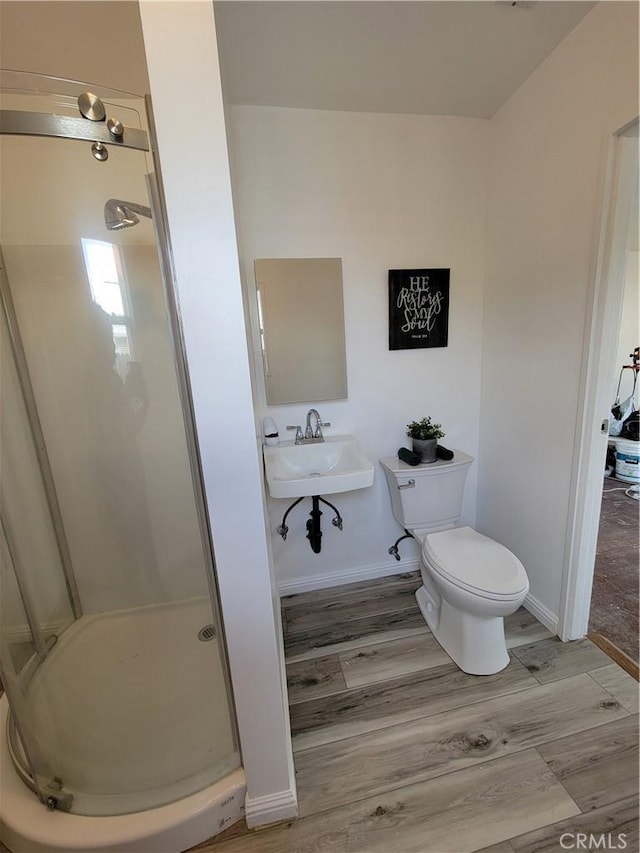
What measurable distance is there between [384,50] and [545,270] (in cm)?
108

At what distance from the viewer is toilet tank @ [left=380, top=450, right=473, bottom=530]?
1843 mm

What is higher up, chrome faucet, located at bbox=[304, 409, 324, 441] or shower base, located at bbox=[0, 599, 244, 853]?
chrome faucet, located at bbox=[304, 409, 324, 441]

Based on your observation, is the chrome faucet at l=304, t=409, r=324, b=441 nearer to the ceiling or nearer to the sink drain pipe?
the sink drain pipe

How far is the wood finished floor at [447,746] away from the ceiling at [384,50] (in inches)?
93.4

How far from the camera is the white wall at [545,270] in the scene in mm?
1299

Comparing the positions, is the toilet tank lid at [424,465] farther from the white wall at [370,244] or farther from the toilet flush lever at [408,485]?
the white wall at [370,244]

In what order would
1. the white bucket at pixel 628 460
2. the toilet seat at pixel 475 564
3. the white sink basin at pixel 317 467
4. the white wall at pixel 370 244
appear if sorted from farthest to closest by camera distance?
the white bucket at pixel 628 460, the white wall at pixel 370 244, the white sink basin at pixel 317 467, the toilet seat at pixel 475 564

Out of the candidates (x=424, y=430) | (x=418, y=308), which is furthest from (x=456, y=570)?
(x=418, y=308)

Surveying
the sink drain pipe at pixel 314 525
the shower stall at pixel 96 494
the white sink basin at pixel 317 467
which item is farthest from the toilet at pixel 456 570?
the shower stall at pixel 96 494

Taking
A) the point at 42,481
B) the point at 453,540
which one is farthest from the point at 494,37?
the point at 42,481

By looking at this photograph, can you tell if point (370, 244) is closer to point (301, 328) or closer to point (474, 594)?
point (301, 328)

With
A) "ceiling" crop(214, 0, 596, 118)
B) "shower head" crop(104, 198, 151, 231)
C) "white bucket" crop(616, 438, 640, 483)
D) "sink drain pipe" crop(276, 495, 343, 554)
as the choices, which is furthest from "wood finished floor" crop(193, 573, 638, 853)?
"ceiling" crop(214, 0, 596, 118)

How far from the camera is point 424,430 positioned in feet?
6.33

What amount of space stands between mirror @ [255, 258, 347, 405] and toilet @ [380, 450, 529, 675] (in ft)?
1.91
